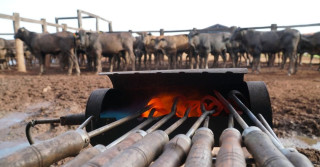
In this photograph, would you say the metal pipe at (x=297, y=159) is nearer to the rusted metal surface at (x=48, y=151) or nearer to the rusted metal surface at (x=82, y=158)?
the rusted metal surface at (x=82, y=158)

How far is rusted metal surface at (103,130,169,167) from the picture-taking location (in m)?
1.02

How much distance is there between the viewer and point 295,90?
6930 mm

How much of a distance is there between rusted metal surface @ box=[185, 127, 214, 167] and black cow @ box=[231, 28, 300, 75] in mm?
11880

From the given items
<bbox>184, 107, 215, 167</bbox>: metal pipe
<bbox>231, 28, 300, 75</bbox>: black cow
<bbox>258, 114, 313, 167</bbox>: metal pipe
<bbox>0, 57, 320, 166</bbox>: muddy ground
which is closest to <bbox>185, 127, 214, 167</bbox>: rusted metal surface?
<bbox>184, 107, 215, 167</bbox>: metal pipe

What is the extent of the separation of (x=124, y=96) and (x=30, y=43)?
39.1 feet

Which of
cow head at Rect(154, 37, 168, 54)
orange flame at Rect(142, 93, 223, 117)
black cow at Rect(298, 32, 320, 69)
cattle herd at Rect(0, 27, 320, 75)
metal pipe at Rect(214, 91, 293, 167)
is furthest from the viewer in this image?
cow head at Rect(154, 37, 168, 54)

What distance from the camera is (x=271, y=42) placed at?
12.5 metres

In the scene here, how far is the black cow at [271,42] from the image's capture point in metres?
11.9

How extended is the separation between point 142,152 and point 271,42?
1325cm

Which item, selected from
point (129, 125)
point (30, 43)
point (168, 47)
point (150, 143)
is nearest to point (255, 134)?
point (150, 143)

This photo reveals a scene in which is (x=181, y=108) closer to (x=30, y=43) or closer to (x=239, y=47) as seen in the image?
(x=30, y=43)

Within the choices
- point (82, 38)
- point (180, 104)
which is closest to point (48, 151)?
point (180, 104)

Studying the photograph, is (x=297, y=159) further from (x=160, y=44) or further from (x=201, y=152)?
(x=160, y=44)

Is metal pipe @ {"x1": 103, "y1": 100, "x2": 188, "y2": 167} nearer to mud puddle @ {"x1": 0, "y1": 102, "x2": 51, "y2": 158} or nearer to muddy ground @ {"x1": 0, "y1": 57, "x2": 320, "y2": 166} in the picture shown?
muddy ground @ {"x1": 0, "y1": 57, "x2": 320, "y2": 166}
